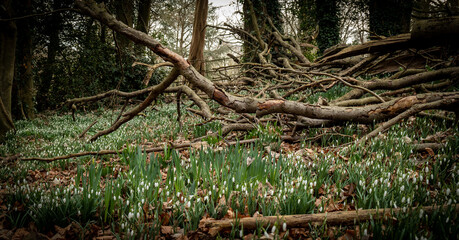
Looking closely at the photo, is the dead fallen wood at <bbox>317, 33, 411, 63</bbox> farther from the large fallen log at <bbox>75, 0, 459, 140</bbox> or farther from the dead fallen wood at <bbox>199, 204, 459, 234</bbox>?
the dead fallen wood at <bbox>199, 204, 459, 234</bbox>

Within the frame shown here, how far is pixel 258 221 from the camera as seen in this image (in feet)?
5.12

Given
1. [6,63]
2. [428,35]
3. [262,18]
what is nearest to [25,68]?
[6,63]

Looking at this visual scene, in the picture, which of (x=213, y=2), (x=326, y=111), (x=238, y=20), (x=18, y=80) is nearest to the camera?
(x=326, y=111)

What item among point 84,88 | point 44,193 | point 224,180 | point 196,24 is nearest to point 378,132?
point 224,180

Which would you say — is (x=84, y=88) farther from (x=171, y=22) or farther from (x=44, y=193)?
(x=171, y=22)

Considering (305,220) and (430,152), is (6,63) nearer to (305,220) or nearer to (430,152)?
(305,220)

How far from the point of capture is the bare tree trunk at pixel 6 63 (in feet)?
21.6

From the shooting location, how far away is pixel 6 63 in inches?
276

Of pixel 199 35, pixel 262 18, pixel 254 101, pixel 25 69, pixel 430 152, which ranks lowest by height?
pixel 430 152

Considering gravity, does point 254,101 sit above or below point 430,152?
above

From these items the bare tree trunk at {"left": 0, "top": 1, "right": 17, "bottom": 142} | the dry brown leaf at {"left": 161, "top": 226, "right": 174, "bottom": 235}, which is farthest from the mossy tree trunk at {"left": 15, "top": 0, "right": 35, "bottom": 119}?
the dry brown leaf at {"left": 161, "top": 226, "right": 174, "bottom": 235}

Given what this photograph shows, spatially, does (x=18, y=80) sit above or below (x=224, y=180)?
above

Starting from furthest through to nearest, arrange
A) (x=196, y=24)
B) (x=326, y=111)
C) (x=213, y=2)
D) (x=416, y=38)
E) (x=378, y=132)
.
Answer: (x=213, y=2), (x=196, y=24), (x=416, y=38), (x=326, y=111), (x=378, y=132)

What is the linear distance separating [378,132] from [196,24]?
1100 centimetres
